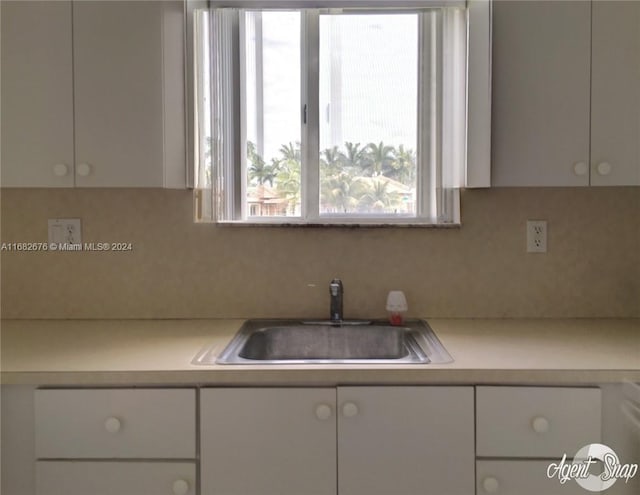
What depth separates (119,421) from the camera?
1.30 meters

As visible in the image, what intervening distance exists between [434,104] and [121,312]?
1406mm

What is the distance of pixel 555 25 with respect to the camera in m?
1.58

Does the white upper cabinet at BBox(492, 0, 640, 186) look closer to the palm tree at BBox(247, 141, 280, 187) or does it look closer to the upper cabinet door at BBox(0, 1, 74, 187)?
the palm tree at BBox(247, 141, 280, 187)

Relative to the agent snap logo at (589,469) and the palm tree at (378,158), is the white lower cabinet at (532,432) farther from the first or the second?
the palm tree at (378,158)

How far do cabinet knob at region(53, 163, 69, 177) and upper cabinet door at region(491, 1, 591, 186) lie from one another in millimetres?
1344

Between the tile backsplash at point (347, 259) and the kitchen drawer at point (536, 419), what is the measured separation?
61 centimetres

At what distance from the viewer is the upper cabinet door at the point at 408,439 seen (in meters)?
1.30

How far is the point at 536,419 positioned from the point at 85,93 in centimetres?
160

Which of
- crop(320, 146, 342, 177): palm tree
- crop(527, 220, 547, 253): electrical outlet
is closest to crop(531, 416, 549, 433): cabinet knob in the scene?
crop(527, 220, 547, 253): electrical outlet

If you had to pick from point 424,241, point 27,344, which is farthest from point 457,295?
point 27,344

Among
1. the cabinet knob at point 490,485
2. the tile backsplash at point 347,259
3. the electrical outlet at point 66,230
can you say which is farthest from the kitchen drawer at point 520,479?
the electrical outlet at point 66,230

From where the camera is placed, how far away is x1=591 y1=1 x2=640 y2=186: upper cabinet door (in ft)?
5.13

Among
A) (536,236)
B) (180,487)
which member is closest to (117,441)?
(180,487)

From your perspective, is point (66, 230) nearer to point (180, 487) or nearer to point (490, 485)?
point (180, 487)
